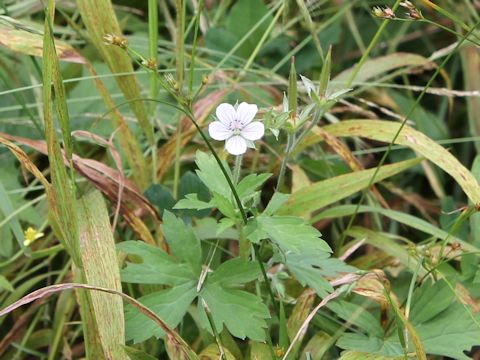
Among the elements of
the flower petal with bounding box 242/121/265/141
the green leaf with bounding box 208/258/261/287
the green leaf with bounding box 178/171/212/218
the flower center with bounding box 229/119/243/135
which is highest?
the green leaf with bounding box 178/171/212/218

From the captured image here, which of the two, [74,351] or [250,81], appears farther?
[250,81]

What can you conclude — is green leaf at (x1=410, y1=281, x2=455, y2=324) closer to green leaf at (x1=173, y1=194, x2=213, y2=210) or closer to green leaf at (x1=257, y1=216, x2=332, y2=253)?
green leaf at (x1=257, y1=216, x2=332, y2=253)

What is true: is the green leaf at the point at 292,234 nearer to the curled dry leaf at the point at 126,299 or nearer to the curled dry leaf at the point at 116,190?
the curled dry leaf at the point at 126,299

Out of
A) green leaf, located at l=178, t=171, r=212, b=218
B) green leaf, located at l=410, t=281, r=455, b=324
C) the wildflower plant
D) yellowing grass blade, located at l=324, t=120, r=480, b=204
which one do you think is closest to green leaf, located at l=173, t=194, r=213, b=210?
the wildflower plant

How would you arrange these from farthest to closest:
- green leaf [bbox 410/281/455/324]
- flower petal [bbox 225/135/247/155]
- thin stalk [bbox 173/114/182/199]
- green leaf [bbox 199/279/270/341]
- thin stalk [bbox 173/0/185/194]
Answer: thin stalk [bbox 173/114/182/199], thin stalk [bbox 173/0/185/194], green leaf [bbox 410/281/455/324], green leaf [bbox 199/279/270/341], flower petal [bbox 225/135/247/155]

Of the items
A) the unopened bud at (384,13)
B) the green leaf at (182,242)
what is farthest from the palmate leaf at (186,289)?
the unopened bud at (384,13)

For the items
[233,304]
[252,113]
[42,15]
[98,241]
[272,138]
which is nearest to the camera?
[252,113]

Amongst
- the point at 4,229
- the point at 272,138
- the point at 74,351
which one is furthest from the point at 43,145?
the point at 272,138

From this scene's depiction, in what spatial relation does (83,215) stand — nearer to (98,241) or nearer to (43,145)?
(98,241)
